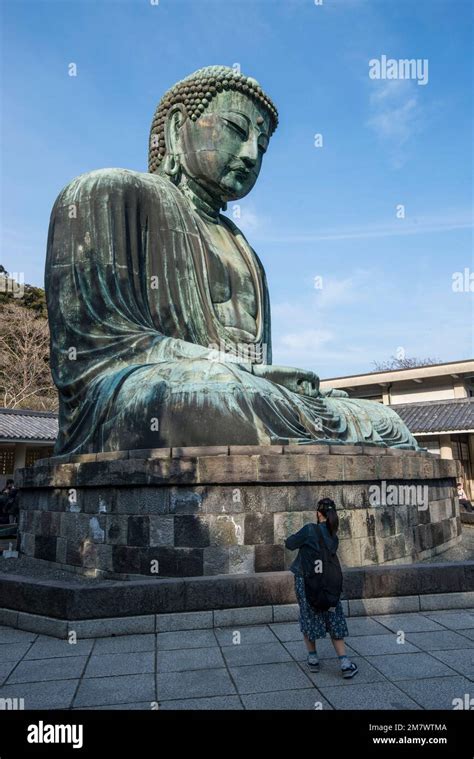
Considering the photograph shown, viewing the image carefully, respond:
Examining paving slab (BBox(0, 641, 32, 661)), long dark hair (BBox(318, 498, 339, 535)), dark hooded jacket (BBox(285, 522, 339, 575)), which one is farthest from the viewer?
paving slab (BBox(0, 641, 32, 661))

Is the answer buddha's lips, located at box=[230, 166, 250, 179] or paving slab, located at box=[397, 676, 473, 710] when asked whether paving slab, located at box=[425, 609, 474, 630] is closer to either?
paving slab, located at box=[397, 676, 473, 710]

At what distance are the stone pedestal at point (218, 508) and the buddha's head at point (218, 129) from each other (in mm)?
4780

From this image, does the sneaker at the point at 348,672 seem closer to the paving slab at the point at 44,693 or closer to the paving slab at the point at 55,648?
the paving slab at the point at 44,693

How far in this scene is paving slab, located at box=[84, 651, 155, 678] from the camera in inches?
136

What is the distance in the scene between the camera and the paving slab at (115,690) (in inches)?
120

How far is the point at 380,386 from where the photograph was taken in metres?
23.9

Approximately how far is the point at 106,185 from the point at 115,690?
6.11 meters

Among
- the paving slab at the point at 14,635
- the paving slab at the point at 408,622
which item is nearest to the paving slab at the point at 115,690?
the paving slab at the point at 14,635

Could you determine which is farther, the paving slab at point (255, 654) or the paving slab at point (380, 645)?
the paving slab at point (380, 645)

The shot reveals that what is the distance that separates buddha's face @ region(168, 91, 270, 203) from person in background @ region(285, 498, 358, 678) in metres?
6.15

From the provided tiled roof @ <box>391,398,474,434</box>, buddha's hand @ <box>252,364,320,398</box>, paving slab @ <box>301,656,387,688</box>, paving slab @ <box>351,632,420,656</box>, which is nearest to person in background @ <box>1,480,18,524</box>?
buddha's hand @ <box>252,364,320,398</box>

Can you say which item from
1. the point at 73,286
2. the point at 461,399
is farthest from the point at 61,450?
the point at 461,399

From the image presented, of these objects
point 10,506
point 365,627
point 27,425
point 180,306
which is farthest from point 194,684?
point 27,425

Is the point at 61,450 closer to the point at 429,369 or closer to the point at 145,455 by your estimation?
the point at 145,455
